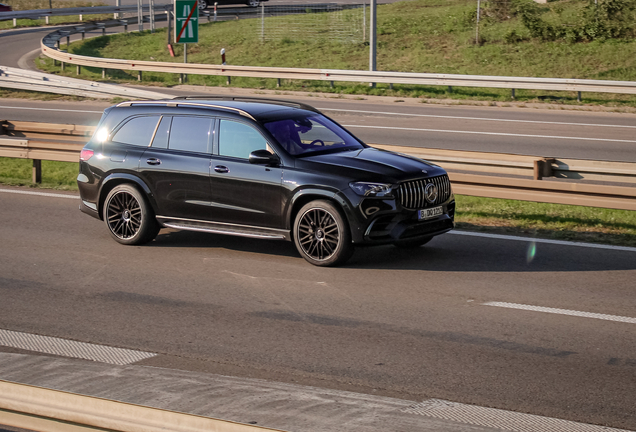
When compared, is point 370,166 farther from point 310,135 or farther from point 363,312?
point 363,312

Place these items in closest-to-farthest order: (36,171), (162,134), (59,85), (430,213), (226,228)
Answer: (430,213) → (226,228) → (162,134) → (36,171) → (59,85)

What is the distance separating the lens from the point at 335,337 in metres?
6.43

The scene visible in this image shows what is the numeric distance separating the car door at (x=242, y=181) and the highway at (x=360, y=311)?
1.61ft

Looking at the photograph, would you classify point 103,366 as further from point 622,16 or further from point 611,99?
point 622,16

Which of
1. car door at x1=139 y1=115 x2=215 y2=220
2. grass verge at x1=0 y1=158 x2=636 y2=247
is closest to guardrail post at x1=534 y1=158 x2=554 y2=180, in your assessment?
grass verge at x1=0 y1=158 x2=636 y2=247

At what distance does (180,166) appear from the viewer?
945cm

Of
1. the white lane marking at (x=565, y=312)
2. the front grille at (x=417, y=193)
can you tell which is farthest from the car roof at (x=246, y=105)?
the white lane marking at (x=565, y=312)

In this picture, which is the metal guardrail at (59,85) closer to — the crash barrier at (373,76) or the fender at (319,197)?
the crash barrier at (373,76)

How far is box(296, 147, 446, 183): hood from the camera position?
8.47 m

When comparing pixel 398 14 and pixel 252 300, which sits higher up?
pixel 398 14

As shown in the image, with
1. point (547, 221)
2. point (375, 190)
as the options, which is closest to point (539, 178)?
point (547, 221)

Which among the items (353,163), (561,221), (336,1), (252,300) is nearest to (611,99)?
(561,221)

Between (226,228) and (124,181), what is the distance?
152 centimetres

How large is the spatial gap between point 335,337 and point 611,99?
20.7 m
